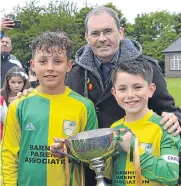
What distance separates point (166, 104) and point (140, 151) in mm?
747

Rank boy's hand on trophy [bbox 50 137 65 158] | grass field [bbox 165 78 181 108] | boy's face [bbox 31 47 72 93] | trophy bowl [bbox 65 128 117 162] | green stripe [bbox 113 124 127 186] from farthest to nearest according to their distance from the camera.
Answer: grass field [bbox 165 78 181 108], boy's face [bbox 31 47 72 93], green stripe [bbox 113 124 127 186], boy's hand on trophy [bbox 50 137 65 158], trophy bowl [bbox 65 128 117 162]

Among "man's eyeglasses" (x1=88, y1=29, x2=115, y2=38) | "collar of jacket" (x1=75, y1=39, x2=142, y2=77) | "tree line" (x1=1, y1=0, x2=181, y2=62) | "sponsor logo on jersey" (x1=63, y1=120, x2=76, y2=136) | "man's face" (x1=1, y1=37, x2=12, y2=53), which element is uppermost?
"tree line" (x1=1, y1=0, x2=181, y2=62)

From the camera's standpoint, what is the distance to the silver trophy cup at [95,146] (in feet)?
8.20

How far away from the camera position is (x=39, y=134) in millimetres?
2816

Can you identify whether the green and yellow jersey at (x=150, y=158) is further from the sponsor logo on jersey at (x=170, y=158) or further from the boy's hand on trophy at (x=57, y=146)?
the boy's hand on trophy at (x=57, y=146)

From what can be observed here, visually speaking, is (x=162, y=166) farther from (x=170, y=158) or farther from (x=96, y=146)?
(x=96, y=146)

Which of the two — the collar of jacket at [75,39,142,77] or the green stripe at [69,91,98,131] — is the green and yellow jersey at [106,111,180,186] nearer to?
the green stripe at [69,91,98,131]

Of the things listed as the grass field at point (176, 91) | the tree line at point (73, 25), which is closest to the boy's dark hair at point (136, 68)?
the grass field at point (176, 91)

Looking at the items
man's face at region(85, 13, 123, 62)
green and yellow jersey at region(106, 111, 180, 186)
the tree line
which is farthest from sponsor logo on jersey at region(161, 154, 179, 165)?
the tree line

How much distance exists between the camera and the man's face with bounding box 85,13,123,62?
3.16 metres

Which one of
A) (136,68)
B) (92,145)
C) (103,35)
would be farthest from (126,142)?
(103,35)

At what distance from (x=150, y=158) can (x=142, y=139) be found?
0.50 feet

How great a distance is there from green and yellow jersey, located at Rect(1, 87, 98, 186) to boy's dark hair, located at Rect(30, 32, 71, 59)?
30 cm

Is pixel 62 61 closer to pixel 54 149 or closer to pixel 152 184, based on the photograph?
pixel 54 149
